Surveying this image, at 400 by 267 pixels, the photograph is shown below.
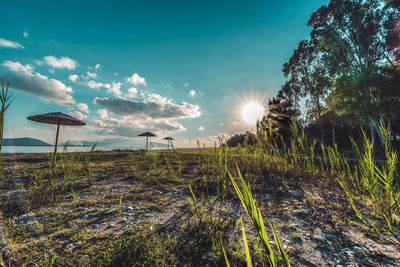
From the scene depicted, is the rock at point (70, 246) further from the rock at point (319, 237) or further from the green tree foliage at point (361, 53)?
the green tree foliage at point (361, 53)

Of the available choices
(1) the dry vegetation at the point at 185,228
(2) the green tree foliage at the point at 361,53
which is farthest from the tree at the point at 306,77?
(1) the dry vegetation at the point at 185,228

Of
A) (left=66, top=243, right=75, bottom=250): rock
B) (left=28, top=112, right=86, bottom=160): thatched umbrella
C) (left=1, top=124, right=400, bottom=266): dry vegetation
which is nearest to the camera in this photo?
(left=1, top=124, right=400, bottom=266): dry vegetation

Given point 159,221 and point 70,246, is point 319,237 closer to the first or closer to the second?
point 159,221

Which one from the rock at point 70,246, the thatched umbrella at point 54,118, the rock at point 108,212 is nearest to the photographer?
the rock at point 70,246

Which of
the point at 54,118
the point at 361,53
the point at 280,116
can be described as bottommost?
the point at 54,118

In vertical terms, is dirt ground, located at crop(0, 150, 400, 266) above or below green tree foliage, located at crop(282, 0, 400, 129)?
below

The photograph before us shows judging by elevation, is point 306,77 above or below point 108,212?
above

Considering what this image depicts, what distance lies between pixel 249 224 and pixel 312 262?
0.61 meters

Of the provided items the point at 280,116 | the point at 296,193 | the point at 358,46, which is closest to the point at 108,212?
the point at 296,193

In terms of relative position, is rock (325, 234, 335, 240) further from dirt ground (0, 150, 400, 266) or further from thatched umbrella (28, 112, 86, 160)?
thatched umbrella (28, 112, 86, 160)

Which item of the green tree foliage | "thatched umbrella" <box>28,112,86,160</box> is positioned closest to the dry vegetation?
"thatched umbrella" <box>28,112,86,160</box>

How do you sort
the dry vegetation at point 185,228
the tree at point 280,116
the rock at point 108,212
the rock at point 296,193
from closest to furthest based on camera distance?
the dry vegetation at point 185,228
the rock at point 108,212
the rock at point 296,193
the tree at point 280,116

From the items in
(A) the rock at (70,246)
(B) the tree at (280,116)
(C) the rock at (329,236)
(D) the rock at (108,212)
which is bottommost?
(C) the rock at (329,236)

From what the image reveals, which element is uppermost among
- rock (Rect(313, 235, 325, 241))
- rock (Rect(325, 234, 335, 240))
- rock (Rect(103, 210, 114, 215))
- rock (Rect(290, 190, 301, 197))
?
rock (Rect(290, 190, 301, 197))
